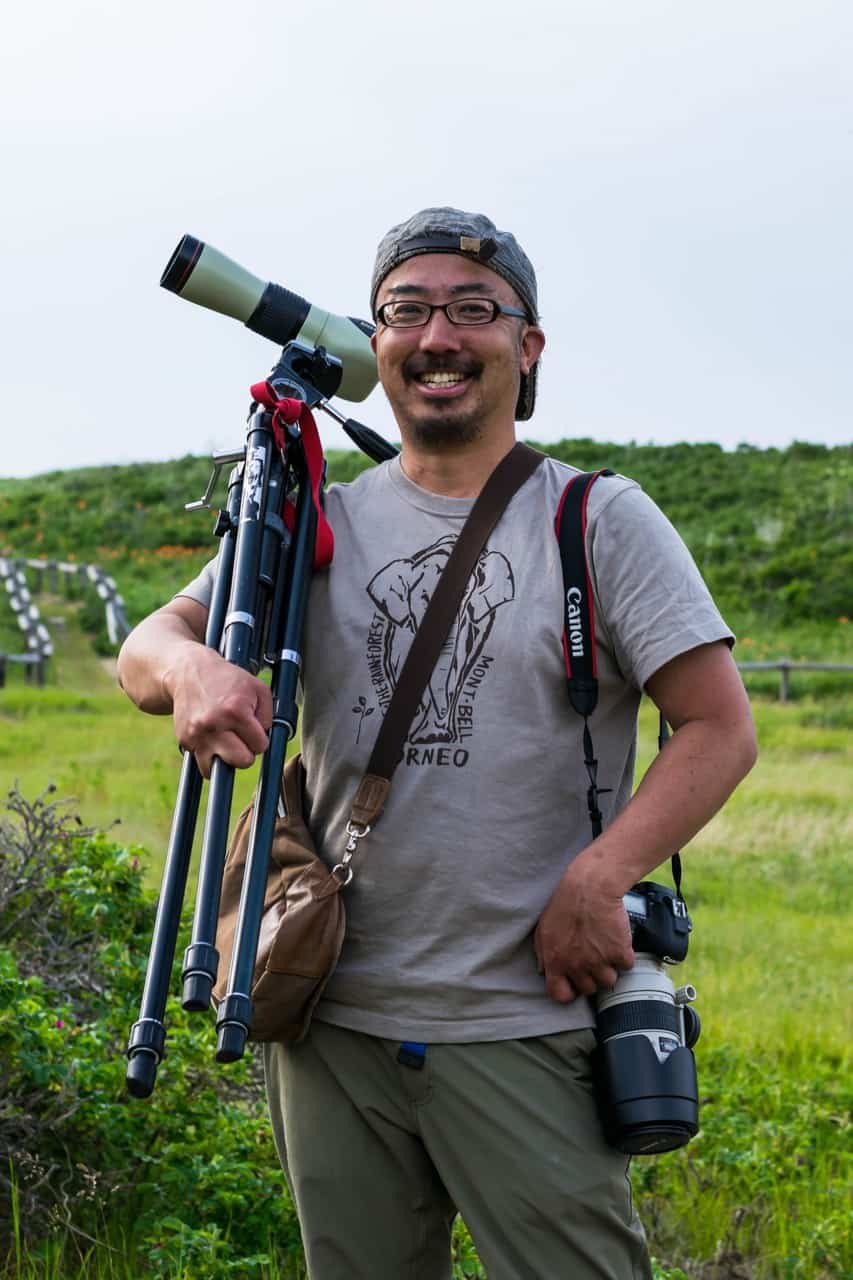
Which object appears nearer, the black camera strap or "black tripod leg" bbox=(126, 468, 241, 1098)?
"black tripod leg" bbox=(126, 468, 241, 1098)

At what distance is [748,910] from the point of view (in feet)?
32.0

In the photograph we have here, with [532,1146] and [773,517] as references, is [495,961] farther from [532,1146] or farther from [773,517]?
[773,517]

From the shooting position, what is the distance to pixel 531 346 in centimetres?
295

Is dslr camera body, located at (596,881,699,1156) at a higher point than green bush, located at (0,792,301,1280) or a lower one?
higher

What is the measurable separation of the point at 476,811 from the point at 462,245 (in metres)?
0.99

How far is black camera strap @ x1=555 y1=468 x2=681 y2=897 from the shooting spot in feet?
8.58

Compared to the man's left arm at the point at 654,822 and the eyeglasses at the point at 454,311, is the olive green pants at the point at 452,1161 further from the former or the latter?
the eyeglasses at the point at 454,311

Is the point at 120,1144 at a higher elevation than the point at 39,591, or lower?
lower

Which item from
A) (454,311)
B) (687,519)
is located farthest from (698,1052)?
(687,519)

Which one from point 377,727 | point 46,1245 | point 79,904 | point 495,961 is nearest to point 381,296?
point 377,727

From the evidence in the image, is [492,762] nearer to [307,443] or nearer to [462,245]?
[307,443]

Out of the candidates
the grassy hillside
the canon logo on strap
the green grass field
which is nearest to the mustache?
the canon logo on strap

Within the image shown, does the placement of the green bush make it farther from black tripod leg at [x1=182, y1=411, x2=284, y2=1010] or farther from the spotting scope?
the spotting scope

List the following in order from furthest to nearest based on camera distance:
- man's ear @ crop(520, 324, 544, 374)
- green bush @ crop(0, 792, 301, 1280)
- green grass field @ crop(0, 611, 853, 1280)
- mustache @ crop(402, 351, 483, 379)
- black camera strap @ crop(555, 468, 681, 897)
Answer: green grass field @ crop(0, 611, 853, 1280), green bush @ crop(0, 792, 301, 1280), man's ear @ crop(520, 324, 544, 374), mustache @ crop(402, 351, 483, 379), black camera strap @ crop(555, 468, 681, 897)
